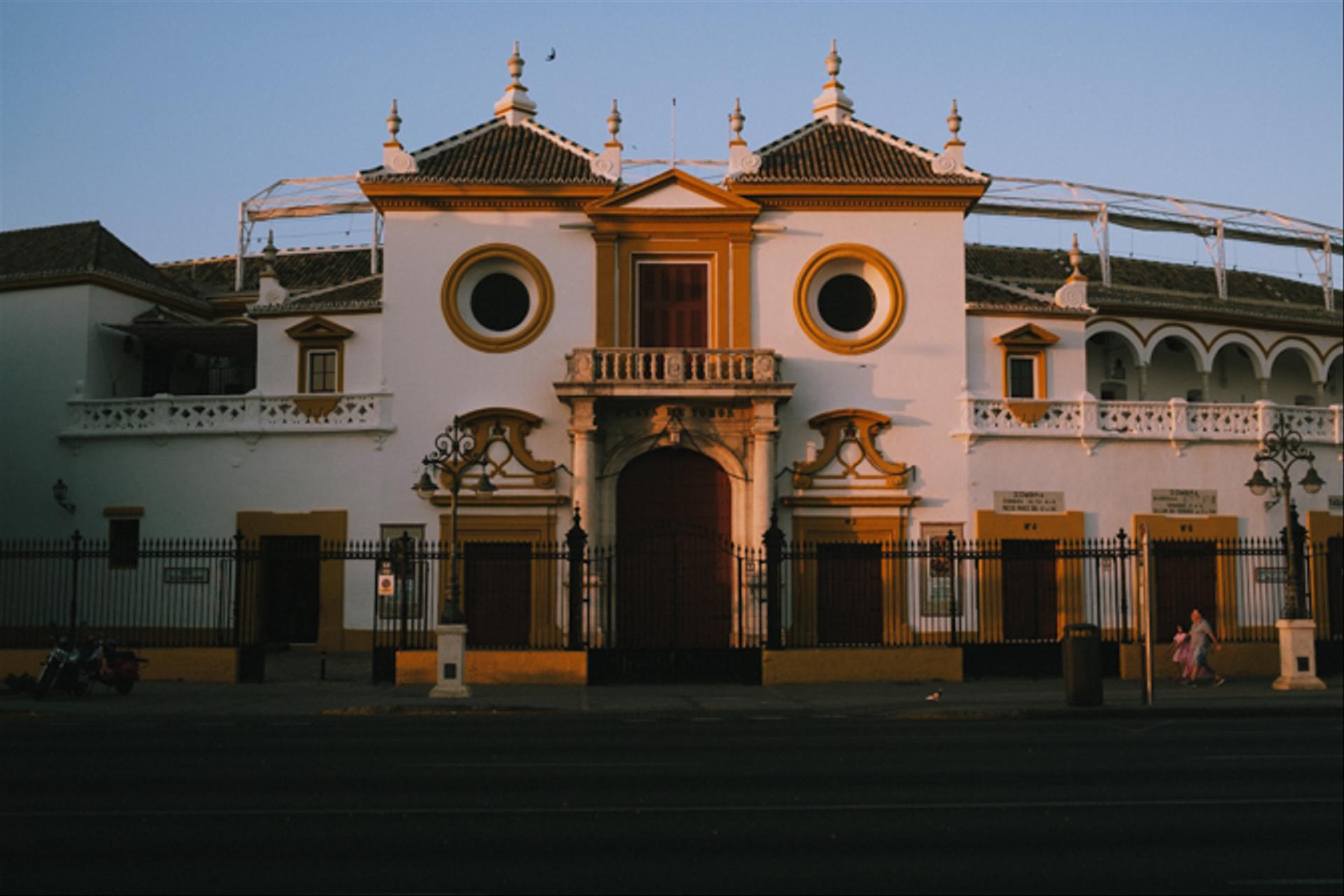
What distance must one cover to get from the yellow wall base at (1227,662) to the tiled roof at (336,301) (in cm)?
1808

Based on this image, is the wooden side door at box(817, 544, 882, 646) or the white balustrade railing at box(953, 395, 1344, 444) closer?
the wooden side door at box(817, 544, 882, 646)

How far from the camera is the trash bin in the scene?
67.3ft

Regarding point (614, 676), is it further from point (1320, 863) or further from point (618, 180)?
point (1320, 863)

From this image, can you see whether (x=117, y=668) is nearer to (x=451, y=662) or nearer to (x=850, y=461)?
(x=451, y=662)

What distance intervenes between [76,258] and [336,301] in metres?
7.57

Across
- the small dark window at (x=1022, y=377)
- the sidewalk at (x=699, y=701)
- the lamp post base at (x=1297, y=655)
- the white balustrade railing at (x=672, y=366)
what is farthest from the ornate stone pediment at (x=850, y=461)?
the lamp post base at (x=1297, y=655)

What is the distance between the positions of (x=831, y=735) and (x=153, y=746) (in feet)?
25.3

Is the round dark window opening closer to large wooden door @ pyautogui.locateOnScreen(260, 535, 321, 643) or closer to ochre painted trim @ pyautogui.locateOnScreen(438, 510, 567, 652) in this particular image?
ochre painted trim @ pyautogui.locateOnScreen(438, 510, 567, 652)

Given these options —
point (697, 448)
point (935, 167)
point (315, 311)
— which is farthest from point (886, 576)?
point (315, 311)

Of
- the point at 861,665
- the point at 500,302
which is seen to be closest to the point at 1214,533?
the point at 861,665

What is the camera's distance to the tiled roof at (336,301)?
3241 cm

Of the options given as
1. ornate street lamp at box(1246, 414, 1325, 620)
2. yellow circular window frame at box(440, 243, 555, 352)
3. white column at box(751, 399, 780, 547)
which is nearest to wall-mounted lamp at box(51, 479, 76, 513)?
yellow circular window frame at box(440, 243, 555, 352)

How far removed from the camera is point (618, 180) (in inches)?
1260

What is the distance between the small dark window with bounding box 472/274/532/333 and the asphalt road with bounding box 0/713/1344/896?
57.2ft
